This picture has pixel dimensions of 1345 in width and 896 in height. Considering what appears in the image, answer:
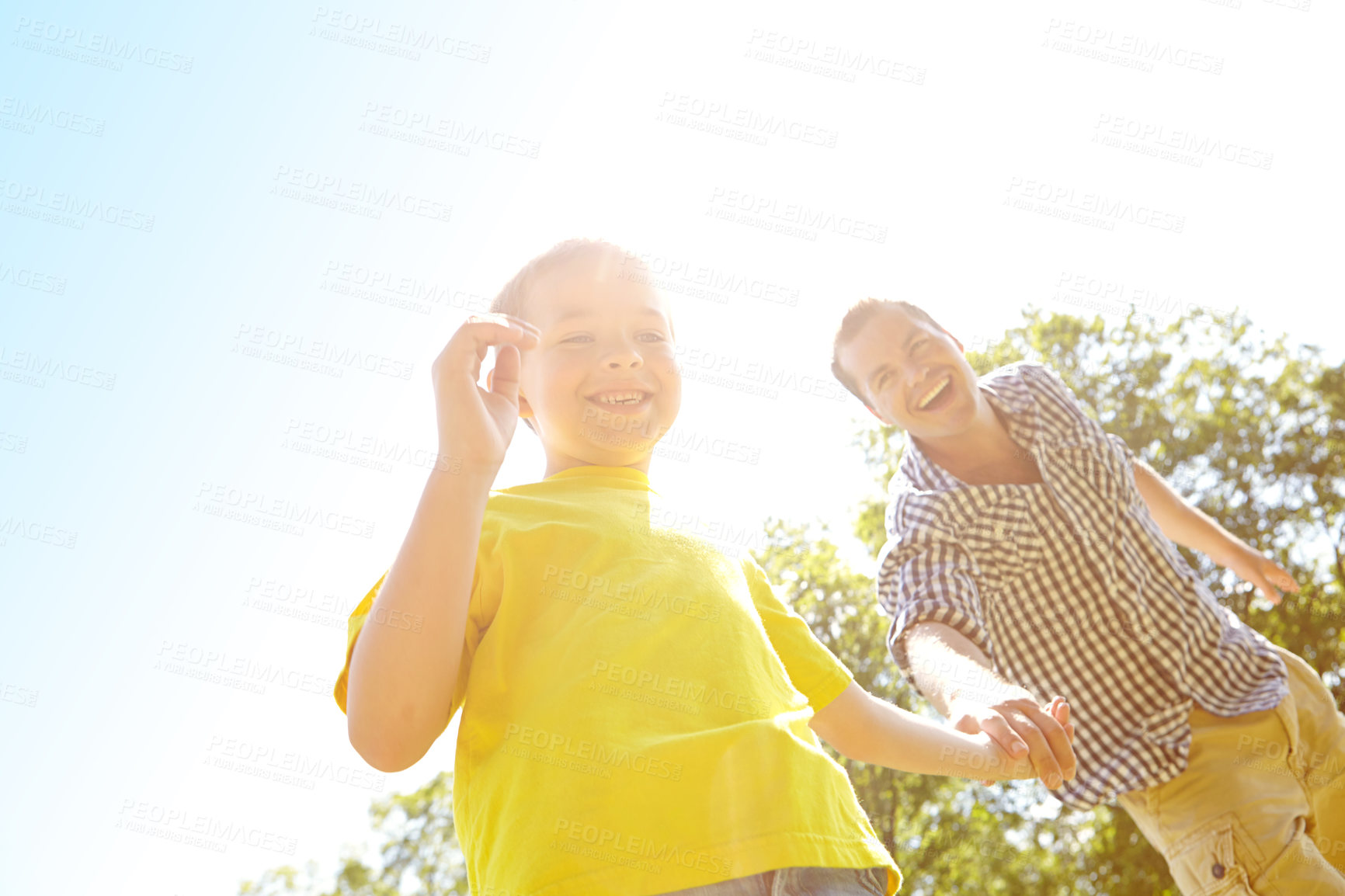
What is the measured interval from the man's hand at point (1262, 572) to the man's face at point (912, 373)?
1261 mm

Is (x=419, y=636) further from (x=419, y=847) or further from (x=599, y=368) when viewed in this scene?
(x=419, y=847)

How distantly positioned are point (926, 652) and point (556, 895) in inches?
66.1

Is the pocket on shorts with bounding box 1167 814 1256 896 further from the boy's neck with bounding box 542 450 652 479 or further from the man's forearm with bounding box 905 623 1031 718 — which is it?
the boy's neck with bounding box 542 450 652 479

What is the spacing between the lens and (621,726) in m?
1.47

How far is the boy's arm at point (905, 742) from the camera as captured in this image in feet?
6.24

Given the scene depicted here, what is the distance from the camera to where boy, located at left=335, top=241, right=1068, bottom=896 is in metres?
1.41

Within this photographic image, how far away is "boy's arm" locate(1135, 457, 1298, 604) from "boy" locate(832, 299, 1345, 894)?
2cm

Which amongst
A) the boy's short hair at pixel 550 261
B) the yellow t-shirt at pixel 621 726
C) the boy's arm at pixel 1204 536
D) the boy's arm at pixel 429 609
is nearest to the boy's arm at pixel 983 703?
the yellow t-shirt at pixel 621 726

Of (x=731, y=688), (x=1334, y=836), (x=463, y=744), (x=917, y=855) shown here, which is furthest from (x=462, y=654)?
(x=917, y=855)

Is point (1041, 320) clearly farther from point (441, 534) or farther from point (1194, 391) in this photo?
point (441, 534)

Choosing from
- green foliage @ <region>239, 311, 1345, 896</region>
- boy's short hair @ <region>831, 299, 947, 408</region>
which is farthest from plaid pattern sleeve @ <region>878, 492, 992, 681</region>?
green foliage @ <region>239, 311, 1345, 896</region>

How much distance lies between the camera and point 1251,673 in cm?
326

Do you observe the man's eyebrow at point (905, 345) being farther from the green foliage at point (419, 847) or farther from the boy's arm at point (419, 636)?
the green foliage at point (419, 847)

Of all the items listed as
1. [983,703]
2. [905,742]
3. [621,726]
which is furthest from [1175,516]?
[621,726]
